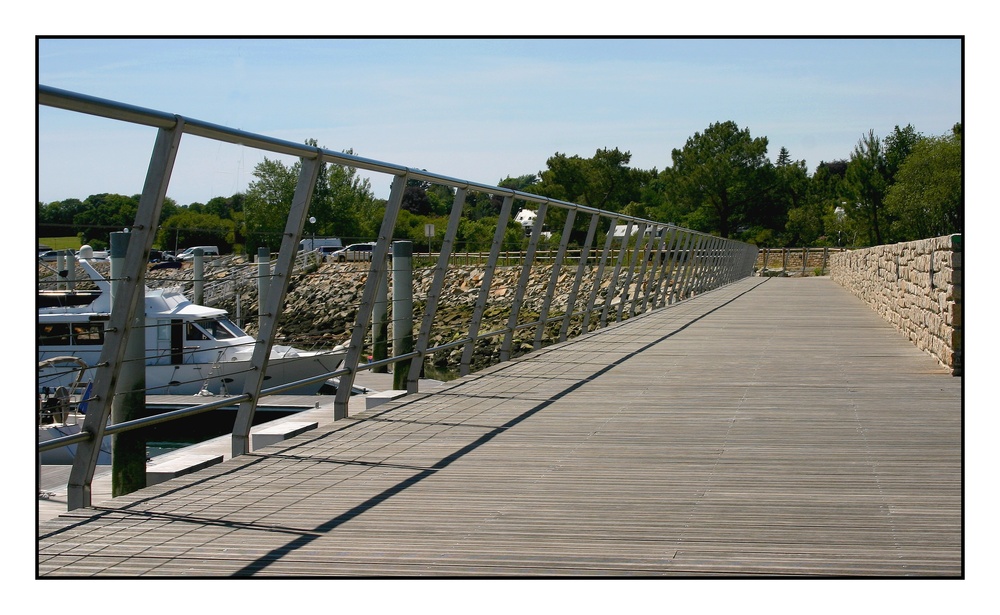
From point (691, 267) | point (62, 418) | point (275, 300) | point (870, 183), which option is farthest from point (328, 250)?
point (870, 183)

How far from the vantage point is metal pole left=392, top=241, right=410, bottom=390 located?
7113 mm

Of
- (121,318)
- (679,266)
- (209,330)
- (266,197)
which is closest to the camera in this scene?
(121,318)

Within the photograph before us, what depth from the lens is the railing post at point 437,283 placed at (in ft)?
21.8

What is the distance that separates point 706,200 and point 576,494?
7398 cm

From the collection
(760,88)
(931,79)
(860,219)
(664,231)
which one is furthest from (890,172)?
(931,79)

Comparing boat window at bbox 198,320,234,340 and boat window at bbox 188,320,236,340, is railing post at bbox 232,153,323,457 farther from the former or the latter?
boat window at bbox 198,320,234,340

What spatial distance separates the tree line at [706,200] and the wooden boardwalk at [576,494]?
43.2 inches

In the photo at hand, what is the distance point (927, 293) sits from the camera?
8.53 meters

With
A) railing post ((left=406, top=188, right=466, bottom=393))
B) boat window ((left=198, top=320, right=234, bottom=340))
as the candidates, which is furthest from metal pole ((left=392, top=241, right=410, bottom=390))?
boat window ((left=198, top=320, right=234, bottom=340))

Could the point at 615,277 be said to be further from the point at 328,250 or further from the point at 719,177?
the point at 719,177

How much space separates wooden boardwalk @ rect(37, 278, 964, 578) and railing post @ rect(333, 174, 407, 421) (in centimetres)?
16

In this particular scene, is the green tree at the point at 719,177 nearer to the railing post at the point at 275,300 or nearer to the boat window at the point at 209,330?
the boat window at the point at 209,330

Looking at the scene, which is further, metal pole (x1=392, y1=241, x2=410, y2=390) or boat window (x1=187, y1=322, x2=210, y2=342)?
boat window (x1=187, y1=322, x2=210, y2=342)
